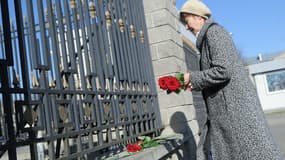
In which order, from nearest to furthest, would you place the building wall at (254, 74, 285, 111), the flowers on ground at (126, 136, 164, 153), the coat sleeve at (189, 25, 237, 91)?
1. the coat sleeve at (189, 25, 237, 91)
2. the flowers on ground at (126, 136, 164, 153)
3. the building wall at (254, 74, 285, 111)

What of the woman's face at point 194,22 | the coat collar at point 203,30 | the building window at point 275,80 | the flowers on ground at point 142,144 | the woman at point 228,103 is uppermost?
the building window at point 275,80

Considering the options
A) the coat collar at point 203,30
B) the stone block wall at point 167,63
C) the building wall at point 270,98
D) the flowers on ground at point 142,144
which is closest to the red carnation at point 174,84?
the coat collar at point 203,30

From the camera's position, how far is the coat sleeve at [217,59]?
2984 millimetres

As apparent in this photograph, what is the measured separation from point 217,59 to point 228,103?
34cm

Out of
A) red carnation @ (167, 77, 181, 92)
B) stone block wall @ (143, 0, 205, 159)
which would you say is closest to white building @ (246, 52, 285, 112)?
stone block wall @ (143, 0, 205, 159)

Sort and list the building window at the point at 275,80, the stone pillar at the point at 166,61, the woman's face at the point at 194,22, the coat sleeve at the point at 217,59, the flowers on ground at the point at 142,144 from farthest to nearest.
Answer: the building window at the point at 275,80
the stone pillar at the point at 166,61
the flowers on ground at the point at 142,144
the woman's face at the point at 194,22
the coat sleeve at the point at 217,59

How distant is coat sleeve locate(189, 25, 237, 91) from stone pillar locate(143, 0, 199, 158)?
1866 millimetres

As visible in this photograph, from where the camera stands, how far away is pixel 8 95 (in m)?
2.42

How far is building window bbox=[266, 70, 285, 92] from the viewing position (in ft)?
102

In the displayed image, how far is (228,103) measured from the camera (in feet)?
9.78

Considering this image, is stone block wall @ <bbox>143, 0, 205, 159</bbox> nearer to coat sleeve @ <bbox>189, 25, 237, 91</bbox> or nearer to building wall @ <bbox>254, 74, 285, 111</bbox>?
coat sleeve @ <bbox>189, 25, 237, 91</bbox>

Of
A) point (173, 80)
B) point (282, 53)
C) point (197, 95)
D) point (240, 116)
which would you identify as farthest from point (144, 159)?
point (282, 53)

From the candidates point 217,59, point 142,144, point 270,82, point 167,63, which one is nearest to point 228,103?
point 217,59

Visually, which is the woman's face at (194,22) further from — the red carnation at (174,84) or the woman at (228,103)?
the red carnation at (174,84)
